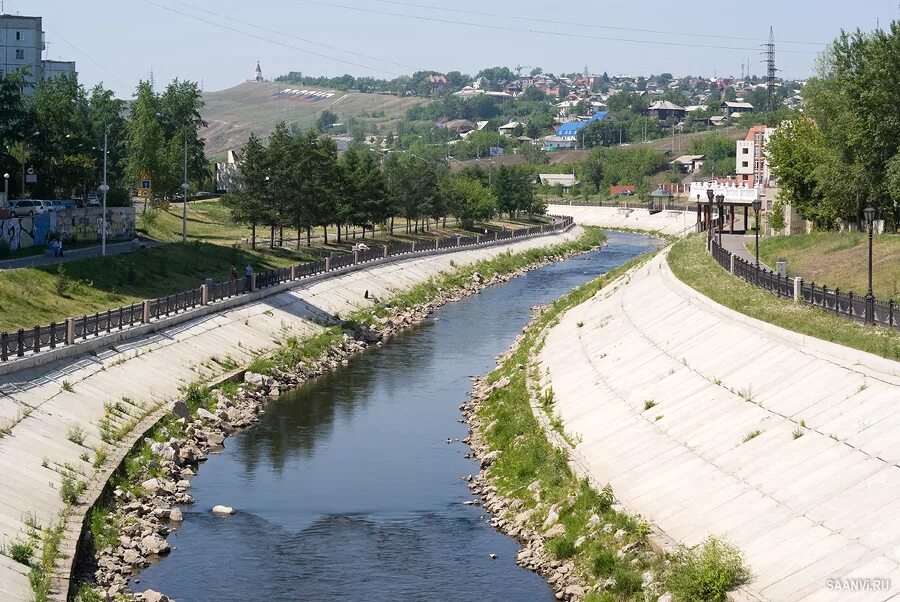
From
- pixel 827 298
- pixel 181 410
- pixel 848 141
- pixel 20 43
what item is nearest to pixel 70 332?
pixel 181 410

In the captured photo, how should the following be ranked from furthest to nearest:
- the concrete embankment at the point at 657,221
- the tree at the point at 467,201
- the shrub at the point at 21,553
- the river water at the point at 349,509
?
the concrete embankment at the point at 657,221 → the tree at the point at 467,201 → the river water at the point at 349,509 → the shrub at the point at 21,553

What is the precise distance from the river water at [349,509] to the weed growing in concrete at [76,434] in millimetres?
3569

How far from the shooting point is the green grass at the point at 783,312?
3647cm

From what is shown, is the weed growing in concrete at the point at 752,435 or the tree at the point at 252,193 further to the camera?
the tree at the point at 252,193

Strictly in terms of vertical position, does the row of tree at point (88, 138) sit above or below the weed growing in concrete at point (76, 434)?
above

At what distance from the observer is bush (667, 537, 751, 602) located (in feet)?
82.5

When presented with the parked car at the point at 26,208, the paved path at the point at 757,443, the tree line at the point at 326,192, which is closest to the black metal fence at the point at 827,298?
the paved path at the point at 757,443

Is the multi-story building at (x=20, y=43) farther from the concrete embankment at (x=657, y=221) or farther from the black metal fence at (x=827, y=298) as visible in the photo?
the black metal fence at (x=827, y=298)

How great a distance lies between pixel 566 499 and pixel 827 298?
15478mm

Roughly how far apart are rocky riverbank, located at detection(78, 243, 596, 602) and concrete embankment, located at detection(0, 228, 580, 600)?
46.3 inches

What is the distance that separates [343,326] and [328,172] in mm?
37621

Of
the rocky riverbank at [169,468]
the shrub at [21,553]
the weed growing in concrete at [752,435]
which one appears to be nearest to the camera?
the shrub at [21,553]

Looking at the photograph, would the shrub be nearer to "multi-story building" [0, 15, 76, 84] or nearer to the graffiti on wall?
the graffiti on wall

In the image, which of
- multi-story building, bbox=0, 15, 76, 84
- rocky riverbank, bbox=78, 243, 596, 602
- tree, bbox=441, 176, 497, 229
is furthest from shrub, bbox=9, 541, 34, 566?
multi-story building, bbox=0, 15, 76, 84
